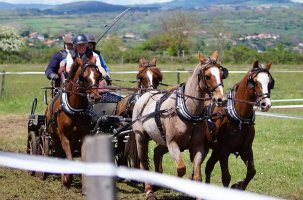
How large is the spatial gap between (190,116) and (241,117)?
2.61 feet

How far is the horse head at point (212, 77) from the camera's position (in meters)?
7.21

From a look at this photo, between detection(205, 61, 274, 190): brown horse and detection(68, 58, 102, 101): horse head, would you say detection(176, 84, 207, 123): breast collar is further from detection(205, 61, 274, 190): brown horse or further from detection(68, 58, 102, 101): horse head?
detection(68, 58, 102, 101): horse head

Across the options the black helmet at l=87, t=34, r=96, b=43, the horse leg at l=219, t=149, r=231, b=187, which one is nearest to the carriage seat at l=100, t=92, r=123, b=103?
the black helmet at l=87, t=34, r=96, b=43

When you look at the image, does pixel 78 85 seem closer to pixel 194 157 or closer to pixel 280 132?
pixel 194 157

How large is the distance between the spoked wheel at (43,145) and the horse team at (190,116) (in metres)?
0.30

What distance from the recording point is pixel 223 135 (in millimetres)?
8125

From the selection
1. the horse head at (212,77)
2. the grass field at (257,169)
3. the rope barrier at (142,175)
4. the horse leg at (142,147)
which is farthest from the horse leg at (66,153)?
the rope barrier at (142,175)

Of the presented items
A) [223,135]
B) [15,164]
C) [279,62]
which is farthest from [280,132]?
[279,62]

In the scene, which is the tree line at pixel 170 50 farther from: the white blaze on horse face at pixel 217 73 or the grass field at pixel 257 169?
the white blaze on horse face at pixel 217 73

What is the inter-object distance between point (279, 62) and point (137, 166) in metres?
40.5

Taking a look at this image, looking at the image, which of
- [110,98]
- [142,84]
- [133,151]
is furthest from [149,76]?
[133,151]

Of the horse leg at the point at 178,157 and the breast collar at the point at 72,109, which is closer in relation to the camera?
the horse leg at the point at 178,157

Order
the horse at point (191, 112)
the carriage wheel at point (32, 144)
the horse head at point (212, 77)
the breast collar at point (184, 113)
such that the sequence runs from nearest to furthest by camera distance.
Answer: the horse head at point (212, 77) < the horse at point (191, 112) < the breast collar at point (184, 113) < the carriage wheel at point (32, 144)

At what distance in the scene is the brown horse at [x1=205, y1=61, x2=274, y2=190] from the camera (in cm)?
794
